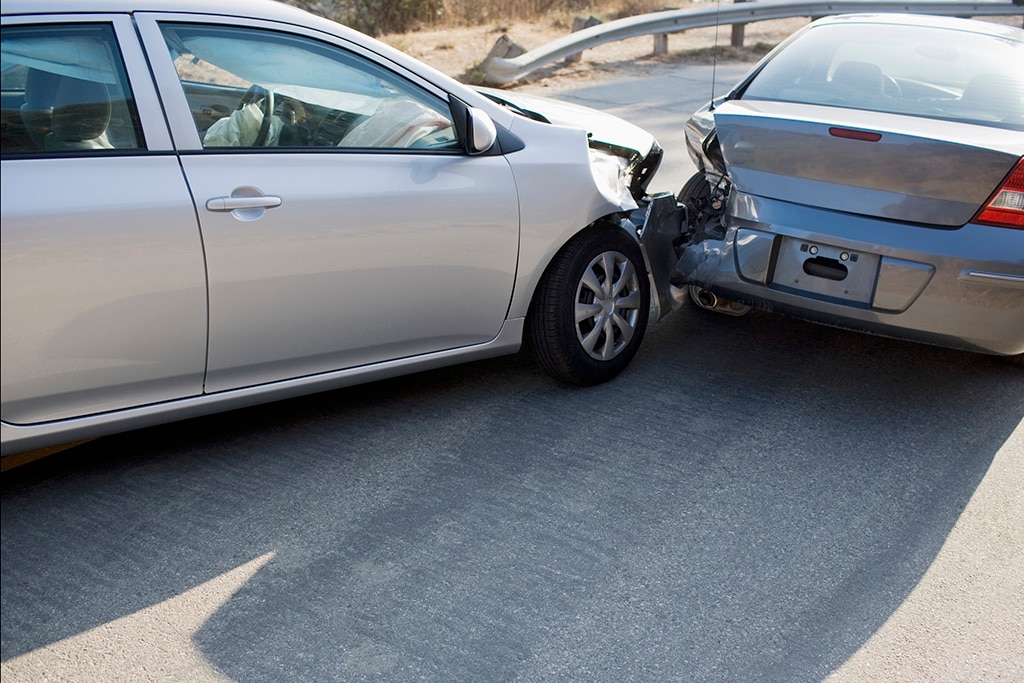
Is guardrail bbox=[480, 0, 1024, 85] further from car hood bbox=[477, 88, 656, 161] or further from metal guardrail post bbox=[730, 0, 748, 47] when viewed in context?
car hood bbox=[477, 88, 656, 161]

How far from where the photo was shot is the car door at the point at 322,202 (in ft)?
12.1

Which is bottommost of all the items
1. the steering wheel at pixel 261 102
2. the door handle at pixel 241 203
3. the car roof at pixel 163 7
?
the door handle at pixel 241 203

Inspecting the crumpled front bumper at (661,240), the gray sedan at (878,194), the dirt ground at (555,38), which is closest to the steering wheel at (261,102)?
the crumpled front bumper at (661,240)

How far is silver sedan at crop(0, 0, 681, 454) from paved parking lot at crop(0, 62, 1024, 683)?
35 centimetres

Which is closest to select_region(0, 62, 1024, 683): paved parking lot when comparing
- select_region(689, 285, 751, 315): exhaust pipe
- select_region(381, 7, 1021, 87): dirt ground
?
select_region(689, 285, 751, 315): exhaust pipe

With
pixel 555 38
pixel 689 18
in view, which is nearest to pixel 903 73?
pixel 689 18

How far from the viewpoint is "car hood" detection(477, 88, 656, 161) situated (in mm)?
5023

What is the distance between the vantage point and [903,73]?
16.8 ft

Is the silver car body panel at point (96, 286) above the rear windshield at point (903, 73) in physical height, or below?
below

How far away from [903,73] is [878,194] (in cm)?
103

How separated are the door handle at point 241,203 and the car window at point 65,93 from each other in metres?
0.30

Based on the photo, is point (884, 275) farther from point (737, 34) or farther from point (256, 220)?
point (737, 34)

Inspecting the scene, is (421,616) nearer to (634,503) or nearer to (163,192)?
(634,503)

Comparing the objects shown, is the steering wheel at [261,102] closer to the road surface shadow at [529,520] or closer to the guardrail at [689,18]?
the road surface shadow at [529,520]
